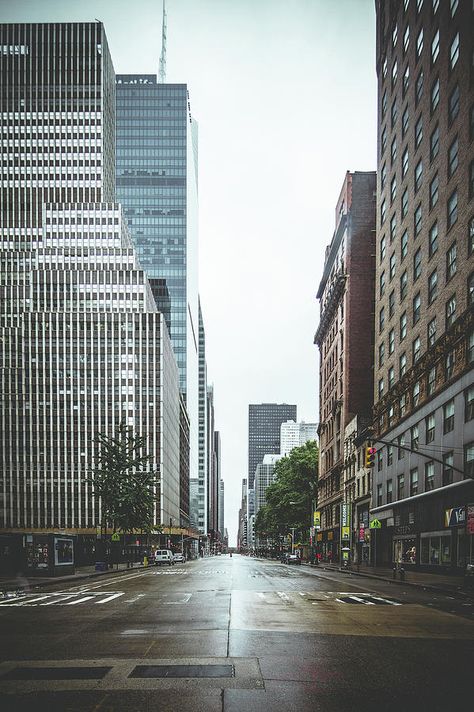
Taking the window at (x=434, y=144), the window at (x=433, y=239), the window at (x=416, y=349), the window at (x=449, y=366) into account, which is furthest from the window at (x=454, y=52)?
the window at (x=416, y=349)

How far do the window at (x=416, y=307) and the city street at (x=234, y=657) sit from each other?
30699mm

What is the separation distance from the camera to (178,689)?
34.6 ft

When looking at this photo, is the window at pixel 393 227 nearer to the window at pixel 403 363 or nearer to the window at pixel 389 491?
the window at pixel 403 363

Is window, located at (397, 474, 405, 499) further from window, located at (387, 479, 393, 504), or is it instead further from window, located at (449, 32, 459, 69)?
window, located at (449, 32, 459, 69)

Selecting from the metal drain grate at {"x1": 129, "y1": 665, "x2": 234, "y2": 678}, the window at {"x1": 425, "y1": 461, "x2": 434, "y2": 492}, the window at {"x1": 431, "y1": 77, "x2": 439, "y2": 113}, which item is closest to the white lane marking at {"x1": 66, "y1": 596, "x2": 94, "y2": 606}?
the metal drain grate at {"x1": 129, "y1": 665, "x2": 234, "y2": 678}

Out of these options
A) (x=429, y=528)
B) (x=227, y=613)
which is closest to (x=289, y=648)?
(x=227, y=613)

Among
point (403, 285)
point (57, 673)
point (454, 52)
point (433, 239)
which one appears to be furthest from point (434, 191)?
point (57, 673)

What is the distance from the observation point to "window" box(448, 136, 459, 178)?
43844mm

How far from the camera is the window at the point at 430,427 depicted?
46375 mm

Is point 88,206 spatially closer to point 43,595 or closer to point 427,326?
point 427,326

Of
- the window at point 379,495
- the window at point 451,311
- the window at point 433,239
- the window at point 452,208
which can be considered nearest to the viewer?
the window at point 451,311

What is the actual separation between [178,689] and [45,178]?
154 m

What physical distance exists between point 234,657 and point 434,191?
137ft

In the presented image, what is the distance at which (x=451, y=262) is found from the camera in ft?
145
